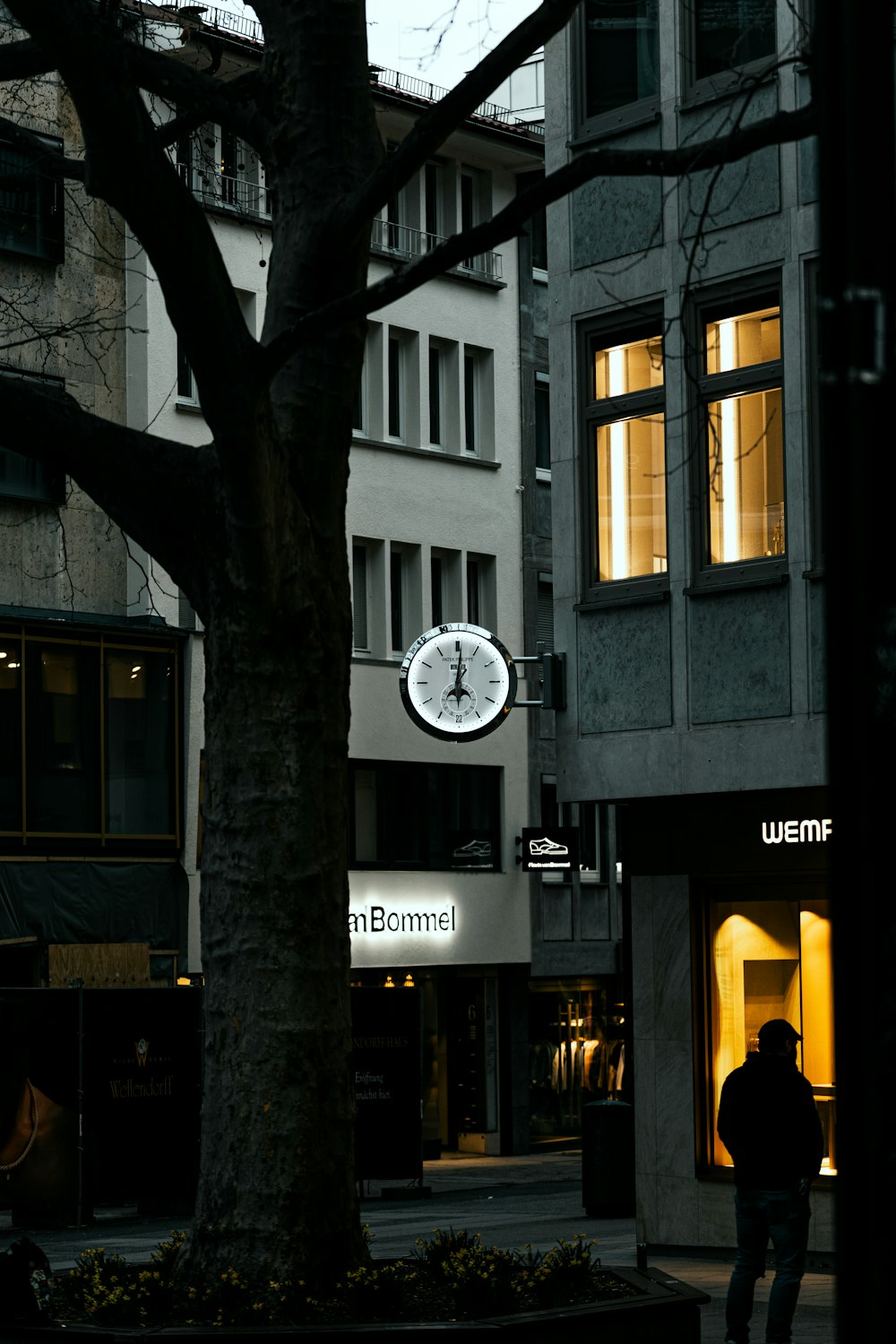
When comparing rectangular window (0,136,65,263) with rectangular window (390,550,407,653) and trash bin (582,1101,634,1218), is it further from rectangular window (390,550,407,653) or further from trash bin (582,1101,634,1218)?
trash bin (582,1101,634,1218)

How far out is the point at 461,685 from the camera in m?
23.3

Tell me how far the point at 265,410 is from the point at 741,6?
941 centimetres

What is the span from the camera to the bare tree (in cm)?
939

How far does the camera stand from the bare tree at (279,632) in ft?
30.8

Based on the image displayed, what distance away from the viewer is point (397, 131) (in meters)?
38.8

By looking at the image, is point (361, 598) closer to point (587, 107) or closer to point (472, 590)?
point (472, 590)

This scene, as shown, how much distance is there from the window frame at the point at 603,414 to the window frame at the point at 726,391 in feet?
1.10

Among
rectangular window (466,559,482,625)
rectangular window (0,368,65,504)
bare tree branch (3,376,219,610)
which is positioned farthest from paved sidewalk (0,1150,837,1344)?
rectangular window (0,368,65,504)

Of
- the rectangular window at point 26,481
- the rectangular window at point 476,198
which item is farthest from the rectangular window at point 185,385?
the rectangular window at point 476,198

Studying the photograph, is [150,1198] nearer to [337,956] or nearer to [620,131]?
[620,131]

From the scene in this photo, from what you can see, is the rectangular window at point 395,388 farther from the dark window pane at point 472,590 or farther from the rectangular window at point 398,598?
the dark window pane at point 472,590

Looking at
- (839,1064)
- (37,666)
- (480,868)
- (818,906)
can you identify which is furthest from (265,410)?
(480,868)

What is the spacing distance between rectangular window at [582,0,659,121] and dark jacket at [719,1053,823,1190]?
29.3 ft

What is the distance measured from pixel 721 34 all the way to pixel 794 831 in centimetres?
614
